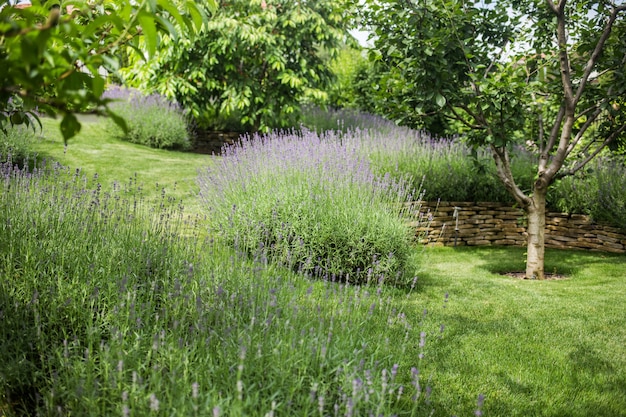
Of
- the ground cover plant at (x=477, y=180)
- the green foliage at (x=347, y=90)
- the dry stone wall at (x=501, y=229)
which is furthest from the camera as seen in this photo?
the green foliage at (x=347, y=90)

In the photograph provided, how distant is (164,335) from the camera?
231 cm

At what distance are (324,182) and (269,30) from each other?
24.5 feet

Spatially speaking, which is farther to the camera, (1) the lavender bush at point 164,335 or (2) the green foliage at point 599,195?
(2) the green foliage at point 599,195

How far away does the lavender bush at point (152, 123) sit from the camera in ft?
38.5

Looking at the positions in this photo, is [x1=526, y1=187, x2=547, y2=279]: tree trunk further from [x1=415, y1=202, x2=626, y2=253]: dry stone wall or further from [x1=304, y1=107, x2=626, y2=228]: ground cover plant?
[x1=415, y1=202, x2=626, y2=253]: dry stone wall

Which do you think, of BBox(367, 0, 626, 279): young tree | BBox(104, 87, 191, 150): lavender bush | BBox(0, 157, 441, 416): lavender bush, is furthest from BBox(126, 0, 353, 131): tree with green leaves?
BBox(0, 157, 441, 416): lavender bush

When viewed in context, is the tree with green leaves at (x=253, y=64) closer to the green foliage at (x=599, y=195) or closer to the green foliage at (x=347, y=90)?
the green foliage at (x=347, y=90)

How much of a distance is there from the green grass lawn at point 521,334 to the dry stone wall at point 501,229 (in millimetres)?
339

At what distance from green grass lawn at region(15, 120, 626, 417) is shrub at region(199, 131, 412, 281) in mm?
514

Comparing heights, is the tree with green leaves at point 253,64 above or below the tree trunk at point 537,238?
above

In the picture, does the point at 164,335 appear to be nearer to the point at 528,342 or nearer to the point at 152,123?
the point at 528,342

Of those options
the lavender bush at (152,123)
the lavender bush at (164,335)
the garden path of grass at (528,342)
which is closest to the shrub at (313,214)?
the garden path of grass at (528,342)

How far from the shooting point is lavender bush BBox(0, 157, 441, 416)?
206cm

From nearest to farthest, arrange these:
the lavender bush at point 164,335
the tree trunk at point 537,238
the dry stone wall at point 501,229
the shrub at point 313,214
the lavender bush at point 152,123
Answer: the lavender bush at point 164,335, the shrub at point 313,214, the tree trunk at point 537,238, the dry stone wall at point 501,229, the lavender bush at point 152,123
